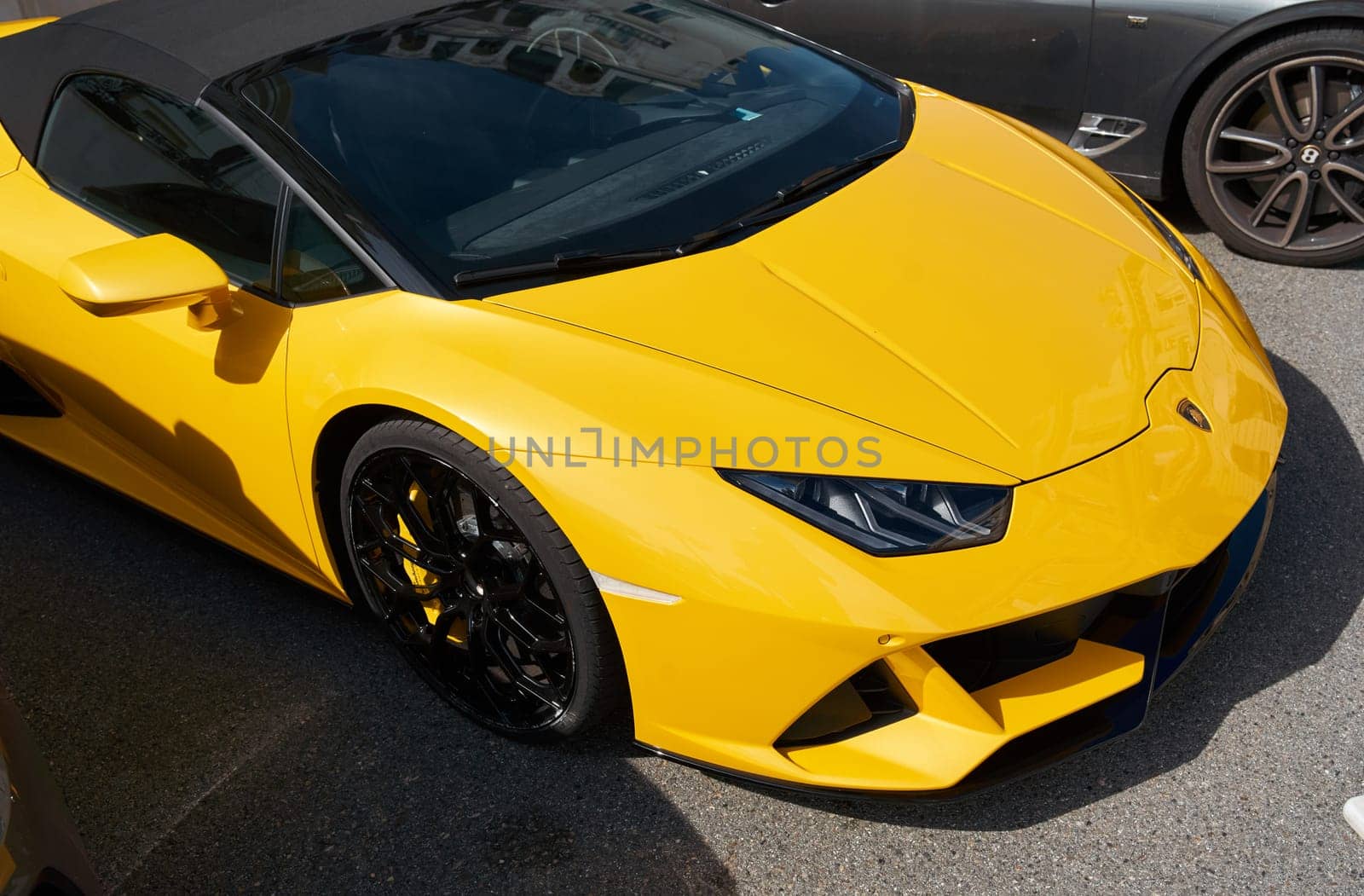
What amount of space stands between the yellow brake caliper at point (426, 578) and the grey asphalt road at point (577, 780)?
0.21m

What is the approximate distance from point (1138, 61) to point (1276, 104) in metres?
0.43

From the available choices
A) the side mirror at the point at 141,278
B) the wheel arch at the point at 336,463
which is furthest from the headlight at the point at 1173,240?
the side mirror at the point at 141,278

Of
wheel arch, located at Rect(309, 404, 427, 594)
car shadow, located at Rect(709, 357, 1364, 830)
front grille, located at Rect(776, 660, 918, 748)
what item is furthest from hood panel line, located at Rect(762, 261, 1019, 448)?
wheel arch, located at Rect(309, 404, 427, 594)

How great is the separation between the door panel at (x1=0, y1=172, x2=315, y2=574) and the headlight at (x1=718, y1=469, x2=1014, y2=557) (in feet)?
3.37

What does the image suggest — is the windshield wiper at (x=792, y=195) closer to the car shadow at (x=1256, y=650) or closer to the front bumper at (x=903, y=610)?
the front bumper at (x=903, y=610)

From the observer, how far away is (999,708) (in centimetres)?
188

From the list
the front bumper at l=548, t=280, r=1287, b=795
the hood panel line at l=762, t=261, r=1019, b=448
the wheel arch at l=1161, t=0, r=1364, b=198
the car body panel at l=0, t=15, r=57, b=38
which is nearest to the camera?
the front bumper at l=548, t=280, r=1287, b=795

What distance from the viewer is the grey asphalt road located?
2047 mm

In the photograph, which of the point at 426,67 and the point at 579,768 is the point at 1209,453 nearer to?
the point at 579,768

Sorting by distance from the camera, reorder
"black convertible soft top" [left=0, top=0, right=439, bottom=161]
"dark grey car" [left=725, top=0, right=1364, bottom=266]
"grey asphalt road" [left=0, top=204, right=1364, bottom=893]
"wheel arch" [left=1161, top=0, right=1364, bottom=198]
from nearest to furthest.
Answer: "grey asphalt road" [left=0, top=204, right=1364, bottom=893] < "black convertible soft top" [left=0, top=0, right=439, bottom=161] < "wheel arch" [left=1161, top=0, right=1364, bottom=198] < "dark grey car" [left=725, top=0, right=1364, bottom=266]

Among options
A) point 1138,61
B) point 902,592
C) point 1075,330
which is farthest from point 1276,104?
point 902,592

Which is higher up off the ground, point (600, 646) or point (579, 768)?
point (600, 646)

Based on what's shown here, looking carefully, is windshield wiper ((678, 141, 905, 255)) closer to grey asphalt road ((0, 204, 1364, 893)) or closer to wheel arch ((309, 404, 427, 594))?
wheel arch ((309, 404, 427, 594))

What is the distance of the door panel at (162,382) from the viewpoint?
2309mm
